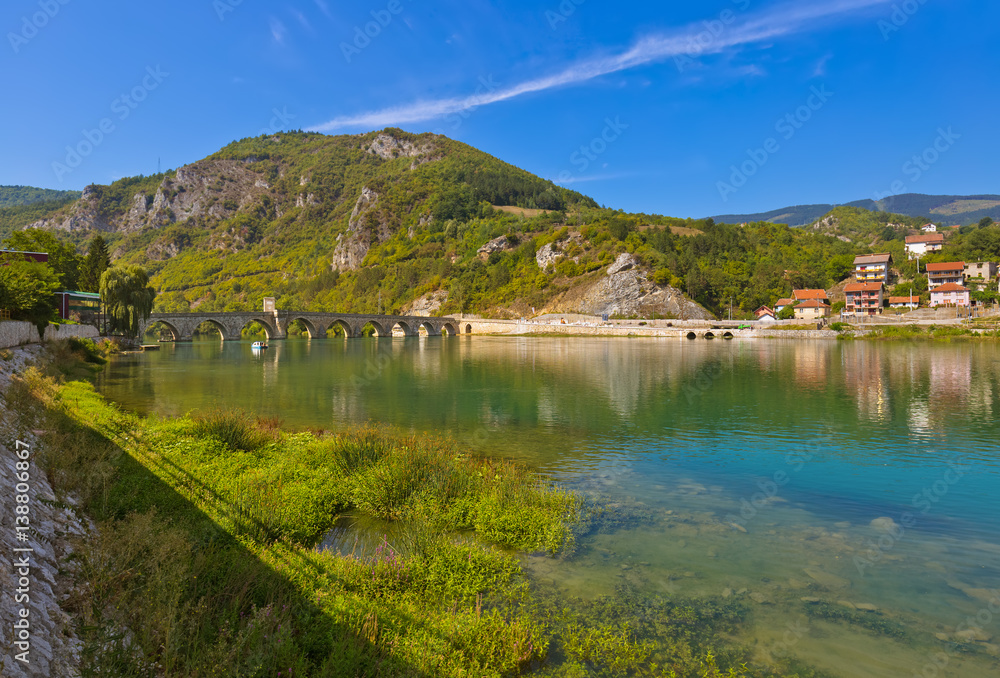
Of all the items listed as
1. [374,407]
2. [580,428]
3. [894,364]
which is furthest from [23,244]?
[894,364]

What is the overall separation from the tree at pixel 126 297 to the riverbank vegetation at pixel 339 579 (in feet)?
176

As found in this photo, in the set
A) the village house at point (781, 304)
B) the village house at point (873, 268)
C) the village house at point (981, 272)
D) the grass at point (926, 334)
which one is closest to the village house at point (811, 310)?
the village house at point (781, 304)

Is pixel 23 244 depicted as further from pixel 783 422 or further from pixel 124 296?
pixel 783 422

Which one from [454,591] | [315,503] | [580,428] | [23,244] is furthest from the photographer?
[23,244]

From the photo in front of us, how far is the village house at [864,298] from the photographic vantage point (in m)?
119

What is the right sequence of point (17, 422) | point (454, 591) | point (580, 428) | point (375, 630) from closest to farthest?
1. point (375, 630)
2. point (454, 591)
3. point (17, 422)
4. point (580, 428)

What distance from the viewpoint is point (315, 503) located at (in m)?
11.0

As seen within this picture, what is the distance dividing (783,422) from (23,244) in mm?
67651

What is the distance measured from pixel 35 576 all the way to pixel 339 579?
3.38 meters

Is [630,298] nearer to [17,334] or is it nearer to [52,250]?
[52,250]

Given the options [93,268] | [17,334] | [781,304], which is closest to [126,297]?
[93,268]

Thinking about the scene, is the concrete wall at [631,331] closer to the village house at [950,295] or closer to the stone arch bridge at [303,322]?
the stone arch bridge at [303,322]

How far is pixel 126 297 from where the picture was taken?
58.7 metres

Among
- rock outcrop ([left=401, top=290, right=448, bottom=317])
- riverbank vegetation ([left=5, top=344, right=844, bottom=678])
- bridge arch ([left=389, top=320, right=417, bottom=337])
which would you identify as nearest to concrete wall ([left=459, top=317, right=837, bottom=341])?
bridge arch ([left=389, top=320, right=417, bottom=337])
